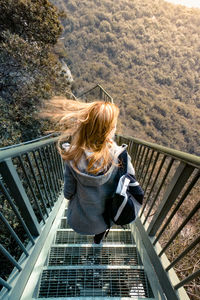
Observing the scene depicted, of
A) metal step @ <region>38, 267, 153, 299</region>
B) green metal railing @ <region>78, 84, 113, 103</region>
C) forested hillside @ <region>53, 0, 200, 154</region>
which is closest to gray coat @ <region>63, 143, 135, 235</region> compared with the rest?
metal step @ <region>38, 267, 153, 299</region>

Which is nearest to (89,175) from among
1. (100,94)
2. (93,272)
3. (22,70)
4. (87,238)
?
(93,272)

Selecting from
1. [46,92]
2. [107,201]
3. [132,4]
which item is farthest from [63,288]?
[132,4]

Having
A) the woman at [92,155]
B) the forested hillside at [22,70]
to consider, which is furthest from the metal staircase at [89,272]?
the forested hillside at [22,70]

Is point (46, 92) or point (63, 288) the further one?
point (46, 92)

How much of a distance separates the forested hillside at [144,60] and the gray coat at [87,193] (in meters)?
26.0

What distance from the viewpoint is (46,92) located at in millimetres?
5965

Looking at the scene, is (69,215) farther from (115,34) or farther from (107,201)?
(115,34)

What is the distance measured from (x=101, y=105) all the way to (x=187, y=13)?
298 feet

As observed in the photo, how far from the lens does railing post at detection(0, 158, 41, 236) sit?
1.18m

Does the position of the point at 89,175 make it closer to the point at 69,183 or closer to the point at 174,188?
the point at 69,183

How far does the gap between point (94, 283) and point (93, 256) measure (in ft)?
0.98

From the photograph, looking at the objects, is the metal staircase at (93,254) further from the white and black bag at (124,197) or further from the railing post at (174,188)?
the white and black bag at (124,197)

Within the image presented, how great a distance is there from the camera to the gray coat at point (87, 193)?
4.02 feet

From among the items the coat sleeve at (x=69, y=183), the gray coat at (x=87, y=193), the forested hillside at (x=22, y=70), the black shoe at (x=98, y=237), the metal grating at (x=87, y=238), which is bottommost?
the gray coat at (x=87, y=193)
